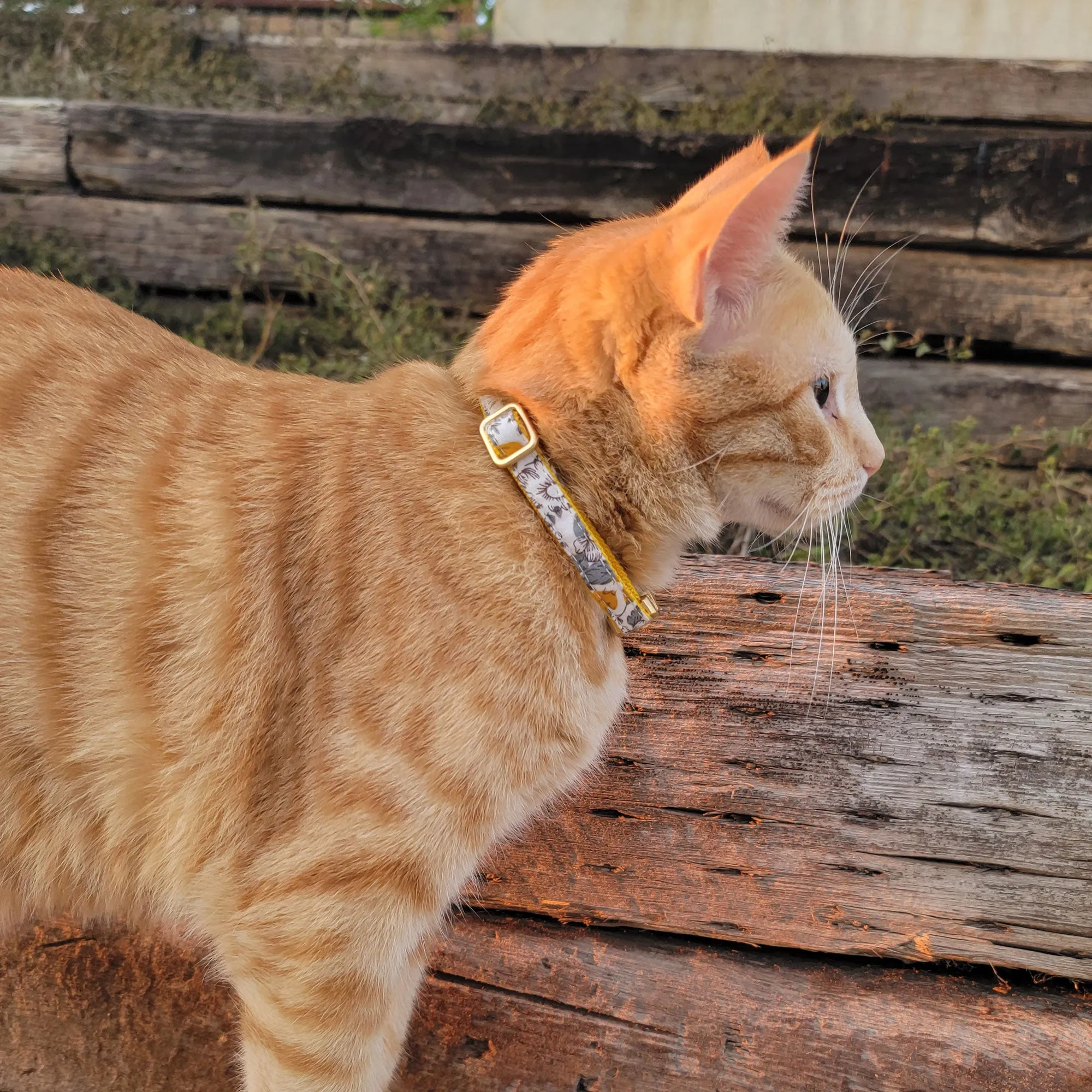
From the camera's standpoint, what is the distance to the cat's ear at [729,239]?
1.14 metres

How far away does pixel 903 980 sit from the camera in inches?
61.8

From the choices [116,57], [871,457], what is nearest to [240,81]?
[116,57]

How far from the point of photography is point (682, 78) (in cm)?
312

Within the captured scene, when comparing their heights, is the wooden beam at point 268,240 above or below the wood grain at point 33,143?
below

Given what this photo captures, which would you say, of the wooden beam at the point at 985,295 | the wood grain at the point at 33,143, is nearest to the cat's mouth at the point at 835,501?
the wooden beam at the point at 985,295

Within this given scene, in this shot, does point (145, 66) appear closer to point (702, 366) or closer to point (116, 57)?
point (116, 57)

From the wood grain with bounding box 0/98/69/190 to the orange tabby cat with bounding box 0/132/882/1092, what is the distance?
6.33ft

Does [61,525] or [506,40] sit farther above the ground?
[506,40]

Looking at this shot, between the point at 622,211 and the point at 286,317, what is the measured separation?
3.67ft

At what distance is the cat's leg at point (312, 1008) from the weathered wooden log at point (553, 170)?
215 centimetres

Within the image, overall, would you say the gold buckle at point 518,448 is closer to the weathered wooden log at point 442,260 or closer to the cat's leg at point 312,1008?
the cat's leg at point 312,1008

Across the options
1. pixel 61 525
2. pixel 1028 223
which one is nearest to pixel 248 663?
pixel 61 525

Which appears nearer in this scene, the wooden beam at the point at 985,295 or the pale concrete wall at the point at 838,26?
the wooden beam at the point at 985,295

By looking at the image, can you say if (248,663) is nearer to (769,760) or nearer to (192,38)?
(769,760)
